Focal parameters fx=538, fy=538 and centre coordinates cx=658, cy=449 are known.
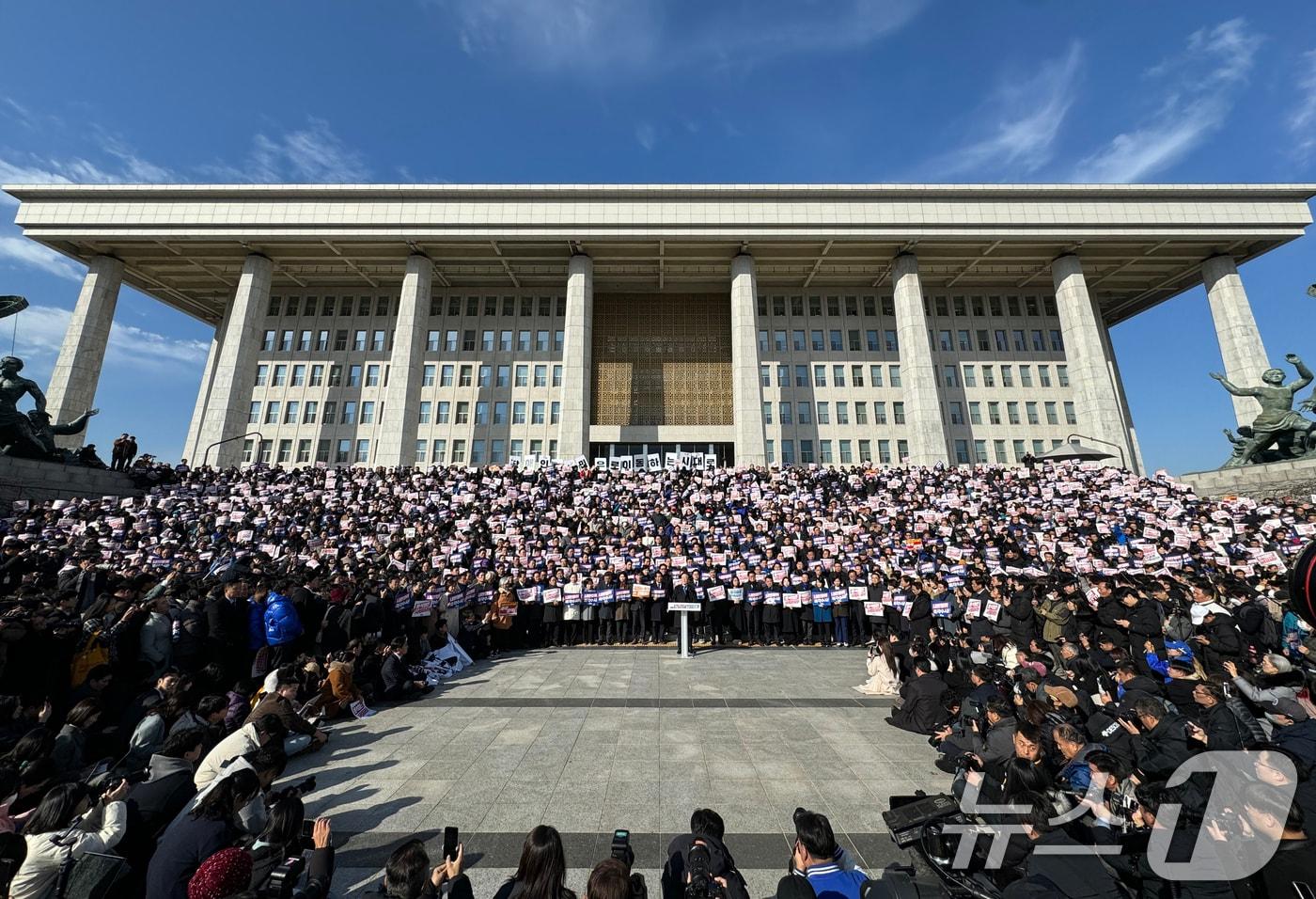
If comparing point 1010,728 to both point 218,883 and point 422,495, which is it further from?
point 422,495

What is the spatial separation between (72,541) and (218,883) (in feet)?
75.9

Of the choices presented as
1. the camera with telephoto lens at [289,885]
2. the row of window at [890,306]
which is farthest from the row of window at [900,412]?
the camera with telephoto lens at [289,885]

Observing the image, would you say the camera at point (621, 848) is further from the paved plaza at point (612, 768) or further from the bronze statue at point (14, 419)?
the bronze statue at point (14, 419)

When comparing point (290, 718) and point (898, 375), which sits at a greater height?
point (898, 375)

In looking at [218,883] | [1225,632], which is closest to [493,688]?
[218,883]

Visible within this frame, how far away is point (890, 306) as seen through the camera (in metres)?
55.3

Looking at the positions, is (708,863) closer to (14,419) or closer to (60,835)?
(60,835)

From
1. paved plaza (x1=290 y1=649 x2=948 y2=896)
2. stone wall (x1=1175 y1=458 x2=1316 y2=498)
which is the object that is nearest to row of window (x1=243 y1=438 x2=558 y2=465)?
paved plaza (x1=290 y1=649 x2=948 y2=896)

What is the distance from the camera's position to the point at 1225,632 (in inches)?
338

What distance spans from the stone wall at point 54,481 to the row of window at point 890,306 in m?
49.4

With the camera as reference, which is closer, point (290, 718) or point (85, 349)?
point (290, 718)

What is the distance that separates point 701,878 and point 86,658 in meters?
9.71

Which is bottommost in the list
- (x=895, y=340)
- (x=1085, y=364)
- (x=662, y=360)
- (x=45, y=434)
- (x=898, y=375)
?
(x=45, y=434)

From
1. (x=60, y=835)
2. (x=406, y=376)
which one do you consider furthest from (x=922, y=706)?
(x=406, y=376)
